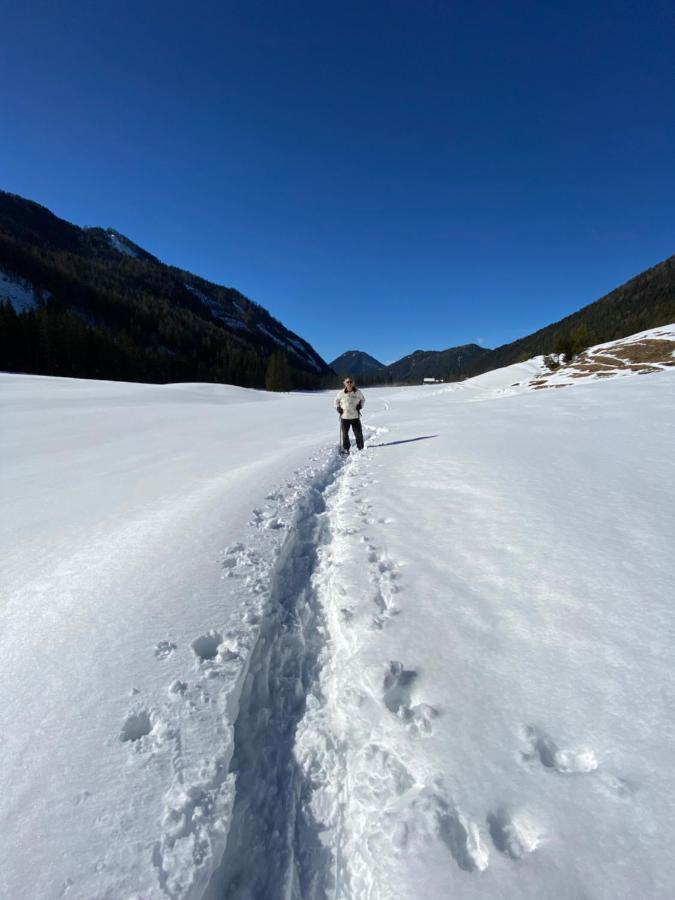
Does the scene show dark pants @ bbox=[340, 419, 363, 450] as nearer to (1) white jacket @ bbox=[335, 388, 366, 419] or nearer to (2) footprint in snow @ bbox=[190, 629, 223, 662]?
(1) white jacket @ bbox=[335, 388, 366, 419]

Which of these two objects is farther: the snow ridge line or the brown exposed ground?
the brown exposed ground

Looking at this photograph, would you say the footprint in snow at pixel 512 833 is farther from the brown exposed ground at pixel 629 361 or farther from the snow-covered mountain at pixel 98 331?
the snow-covered mountain at pixel 98 331

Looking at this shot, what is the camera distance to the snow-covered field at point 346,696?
2.07m

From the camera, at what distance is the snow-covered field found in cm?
207

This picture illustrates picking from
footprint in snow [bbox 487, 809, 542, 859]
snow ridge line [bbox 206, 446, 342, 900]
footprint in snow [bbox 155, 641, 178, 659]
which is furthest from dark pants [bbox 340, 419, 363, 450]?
footprint in snow [bbox 487, 809, 542, 859]

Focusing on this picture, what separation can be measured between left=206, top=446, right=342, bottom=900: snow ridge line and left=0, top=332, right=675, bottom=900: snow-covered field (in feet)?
0.05

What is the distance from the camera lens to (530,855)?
6.57ft

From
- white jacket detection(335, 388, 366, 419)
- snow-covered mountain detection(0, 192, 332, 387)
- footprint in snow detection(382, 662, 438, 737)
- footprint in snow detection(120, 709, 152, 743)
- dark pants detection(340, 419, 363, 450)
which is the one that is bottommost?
footprint in snow detection(382, 662, 438, 737)

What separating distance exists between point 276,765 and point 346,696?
689 millimetres

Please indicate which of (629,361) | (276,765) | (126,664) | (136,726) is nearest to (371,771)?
(276,765)

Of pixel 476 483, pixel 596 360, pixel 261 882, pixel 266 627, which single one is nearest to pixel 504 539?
pixel 476 483

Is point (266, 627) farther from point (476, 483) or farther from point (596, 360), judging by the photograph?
point (596, 360)

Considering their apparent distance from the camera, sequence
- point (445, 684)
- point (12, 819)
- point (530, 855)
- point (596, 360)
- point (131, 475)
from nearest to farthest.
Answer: point (530, 855) < point (12, 819) < point (445, 684) < point (131, 475) < point (596, 360)

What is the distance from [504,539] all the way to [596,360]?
163ft
